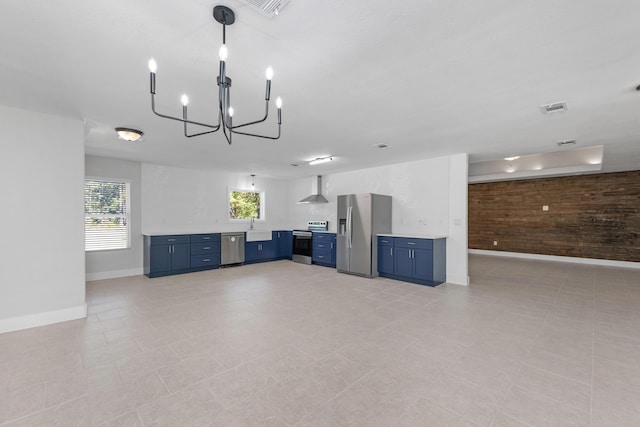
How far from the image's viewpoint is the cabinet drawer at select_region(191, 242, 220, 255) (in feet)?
20.8

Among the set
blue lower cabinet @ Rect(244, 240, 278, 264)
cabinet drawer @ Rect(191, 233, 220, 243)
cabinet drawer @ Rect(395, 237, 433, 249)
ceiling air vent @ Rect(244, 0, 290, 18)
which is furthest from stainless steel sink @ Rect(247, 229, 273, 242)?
ceiling air vent @ Rect(244, 0, 290, 18)

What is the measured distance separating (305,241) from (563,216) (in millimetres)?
7274

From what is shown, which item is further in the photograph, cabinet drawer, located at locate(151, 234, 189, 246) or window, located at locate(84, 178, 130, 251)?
cabinet drawer, located at locate(151, 234, 189, 246)

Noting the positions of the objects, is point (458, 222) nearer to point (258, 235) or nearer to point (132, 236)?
point (258, 235)

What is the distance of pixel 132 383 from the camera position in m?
2.16

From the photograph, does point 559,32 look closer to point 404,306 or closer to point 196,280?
point 404,306

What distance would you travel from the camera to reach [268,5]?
4.95 ft

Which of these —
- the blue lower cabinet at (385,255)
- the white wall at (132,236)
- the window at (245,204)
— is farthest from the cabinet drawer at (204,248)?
the blue lower cabinet at (385,255)

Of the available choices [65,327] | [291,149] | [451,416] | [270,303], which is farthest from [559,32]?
[65,327]

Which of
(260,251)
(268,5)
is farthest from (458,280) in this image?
(268,5)

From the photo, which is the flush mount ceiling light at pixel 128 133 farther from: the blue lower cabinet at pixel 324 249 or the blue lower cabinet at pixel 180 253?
the blue lower cabinet at pixel 324 249

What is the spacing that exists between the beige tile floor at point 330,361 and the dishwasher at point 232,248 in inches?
89.0

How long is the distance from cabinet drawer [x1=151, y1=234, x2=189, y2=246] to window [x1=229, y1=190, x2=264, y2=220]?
1.75m

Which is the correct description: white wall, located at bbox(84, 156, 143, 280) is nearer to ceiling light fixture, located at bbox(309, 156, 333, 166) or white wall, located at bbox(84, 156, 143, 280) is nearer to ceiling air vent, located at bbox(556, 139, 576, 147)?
ceiling light fixture, located at bbox(309, 156, 333, 166)
